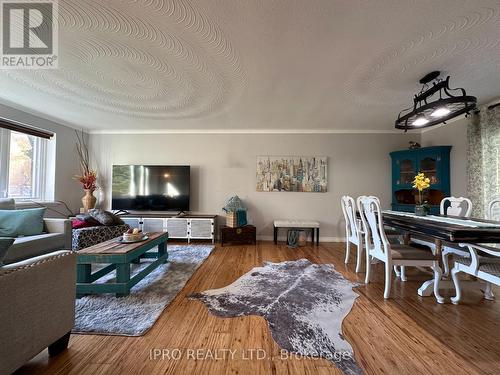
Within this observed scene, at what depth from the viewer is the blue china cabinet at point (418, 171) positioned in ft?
11.4

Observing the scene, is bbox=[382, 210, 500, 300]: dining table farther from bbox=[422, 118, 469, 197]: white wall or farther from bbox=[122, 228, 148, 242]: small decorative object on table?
bbox=[122, 228, 148, 242]: small decorative object on table

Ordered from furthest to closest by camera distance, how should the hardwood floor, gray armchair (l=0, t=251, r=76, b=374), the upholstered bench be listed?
the upholstered bench, the hardwood floor, gray armchair (l=0, t=251, r=76, b=374)

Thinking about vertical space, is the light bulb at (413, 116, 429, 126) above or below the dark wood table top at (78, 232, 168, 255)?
above

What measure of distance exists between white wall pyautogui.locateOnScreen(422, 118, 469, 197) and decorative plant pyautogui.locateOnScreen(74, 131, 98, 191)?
6430mm

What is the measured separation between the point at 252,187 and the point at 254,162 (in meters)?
0.53

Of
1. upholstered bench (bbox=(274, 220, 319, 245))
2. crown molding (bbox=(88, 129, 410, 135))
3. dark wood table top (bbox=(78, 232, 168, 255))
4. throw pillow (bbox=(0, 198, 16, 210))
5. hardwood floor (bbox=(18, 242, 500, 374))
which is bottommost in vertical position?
hardwood floor (bbox=(18, 242, 500, 374))

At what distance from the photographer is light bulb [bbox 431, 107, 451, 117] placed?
77.2 inches

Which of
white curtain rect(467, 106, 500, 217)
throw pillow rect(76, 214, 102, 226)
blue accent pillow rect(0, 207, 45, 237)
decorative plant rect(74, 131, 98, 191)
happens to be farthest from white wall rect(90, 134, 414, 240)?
blue accent pillow rect(0, 207, 45, 237)

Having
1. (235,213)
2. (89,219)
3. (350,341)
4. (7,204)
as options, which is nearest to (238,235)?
(235,213)

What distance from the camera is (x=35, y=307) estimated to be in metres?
1.07

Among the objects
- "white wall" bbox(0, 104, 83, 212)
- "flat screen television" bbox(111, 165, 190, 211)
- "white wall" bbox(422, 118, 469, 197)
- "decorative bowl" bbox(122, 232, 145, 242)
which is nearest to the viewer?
"decorative bowl" bbox(122, 232, 145, 242)

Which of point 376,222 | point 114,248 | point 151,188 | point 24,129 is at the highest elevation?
point 24,129

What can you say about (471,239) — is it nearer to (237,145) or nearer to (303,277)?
(303,277)

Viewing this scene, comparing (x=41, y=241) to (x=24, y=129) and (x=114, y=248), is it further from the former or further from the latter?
(x=24, y=129)
